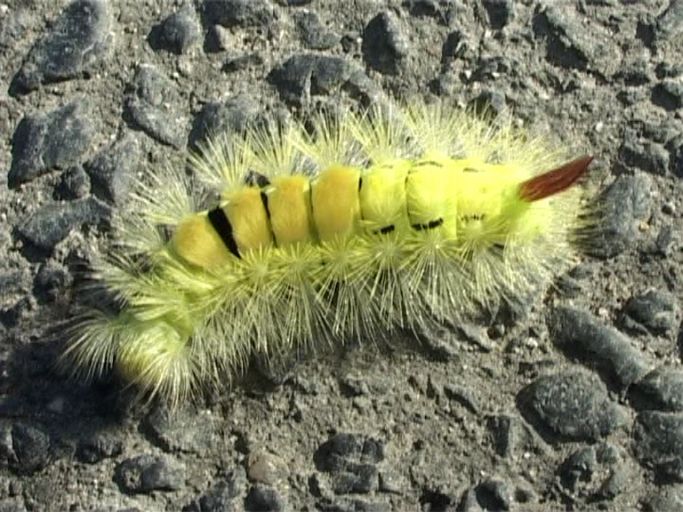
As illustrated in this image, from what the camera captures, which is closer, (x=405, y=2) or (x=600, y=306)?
(x=600, y=306)

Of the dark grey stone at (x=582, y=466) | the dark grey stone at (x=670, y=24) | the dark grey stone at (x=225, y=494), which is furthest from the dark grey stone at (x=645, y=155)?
the dark grey stone at (x=225, y=494)

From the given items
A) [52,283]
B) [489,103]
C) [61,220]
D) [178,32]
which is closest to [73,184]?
[61,220]

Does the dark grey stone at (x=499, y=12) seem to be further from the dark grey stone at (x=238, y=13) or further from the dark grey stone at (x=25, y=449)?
the dark grey stone at (x=25, y=449)

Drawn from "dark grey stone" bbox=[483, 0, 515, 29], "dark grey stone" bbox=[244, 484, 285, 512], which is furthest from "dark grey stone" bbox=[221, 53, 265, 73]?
"dark grey stone" bbox=[244, 484, 285, 512]

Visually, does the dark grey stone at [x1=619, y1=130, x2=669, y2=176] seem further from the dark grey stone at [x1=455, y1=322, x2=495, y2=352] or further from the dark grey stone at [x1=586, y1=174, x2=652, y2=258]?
the dark grey stone at [x1=455, y1=322, x2=495, y2=352]

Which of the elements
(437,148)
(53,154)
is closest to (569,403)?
(437,148)

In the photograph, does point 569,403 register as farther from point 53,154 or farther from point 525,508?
point 53,154

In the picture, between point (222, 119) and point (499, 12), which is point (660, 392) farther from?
point (222, 119)

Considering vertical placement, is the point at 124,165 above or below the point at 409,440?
above
